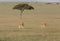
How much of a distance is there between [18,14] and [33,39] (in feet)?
42.7

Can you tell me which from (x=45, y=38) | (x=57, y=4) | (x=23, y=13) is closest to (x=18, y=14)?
(x=23, y=13)

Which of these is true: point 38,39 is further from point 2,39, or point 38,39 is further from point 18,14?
point 18,14

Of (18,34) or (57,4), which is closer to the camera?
(18,34)

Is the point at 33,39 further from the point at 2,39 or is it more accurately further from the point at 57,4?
the point at 57,4

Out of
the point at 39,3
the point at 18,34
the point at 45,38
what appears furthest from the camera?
the point at 39,3

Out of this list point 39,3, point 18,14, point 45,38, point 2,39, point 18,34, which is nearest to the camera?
point 2,39

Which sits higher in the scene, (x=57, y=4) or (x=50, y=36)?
(x=57, y=4)

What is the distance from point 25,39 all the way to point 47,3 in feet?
77.8

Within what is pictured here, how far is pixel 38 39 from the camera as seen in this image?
1405cm

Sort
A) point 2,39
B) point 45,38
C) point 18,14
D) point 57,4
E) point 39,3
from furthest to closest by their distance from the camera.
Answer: point 39,3
point 57,4
point 18,14
point 45,38
point 2,39

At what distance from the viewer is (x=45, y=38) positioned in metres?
14.4

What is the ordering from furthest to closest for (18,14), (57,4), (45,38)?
1. (57,4)
2. (18,14)
3. (45,38)

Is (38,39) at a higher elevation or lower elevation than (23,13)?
lower

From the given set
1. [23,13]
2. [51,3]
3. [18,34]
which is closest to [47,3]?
[51,3]
